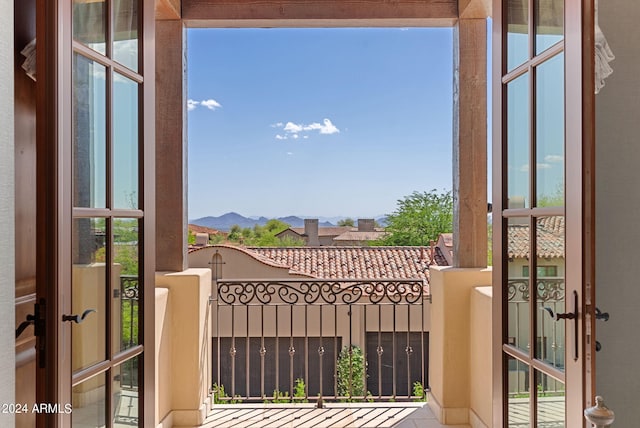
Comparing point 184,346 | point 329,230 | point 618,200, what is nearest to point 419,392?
point 184,346

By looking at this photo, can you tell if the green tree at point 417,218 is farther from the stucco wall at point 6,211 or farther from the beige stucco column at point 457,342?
the stucco wall at point 6,211

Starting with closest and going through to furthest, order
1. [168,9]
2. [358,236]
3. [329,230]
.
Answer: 1. [168,9]
2. [358,236]
3. [329,230]

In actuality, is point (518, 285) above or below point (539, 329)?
above

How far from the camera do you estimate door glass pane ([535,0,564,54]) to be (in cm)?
156

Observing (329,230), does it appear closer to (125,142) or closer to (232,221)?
(232,221)

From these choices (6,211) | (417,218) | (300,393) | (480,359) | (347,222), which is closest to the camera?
(6,211)

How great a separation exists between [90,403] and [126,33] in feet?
4.40

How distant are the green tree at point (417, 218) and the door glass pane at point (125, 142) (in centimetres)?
1057

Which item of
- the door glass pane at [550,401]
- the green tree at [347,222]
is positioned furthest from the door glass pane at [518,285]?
the green tree at [347,222]

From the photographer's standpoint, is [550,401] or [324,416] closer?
[550,401]

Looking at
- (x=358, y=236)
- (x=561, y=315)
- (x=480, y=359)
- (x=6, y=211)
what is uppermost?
(x=6, y=211)

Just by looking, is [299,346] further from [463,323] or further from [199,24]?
[199,24]

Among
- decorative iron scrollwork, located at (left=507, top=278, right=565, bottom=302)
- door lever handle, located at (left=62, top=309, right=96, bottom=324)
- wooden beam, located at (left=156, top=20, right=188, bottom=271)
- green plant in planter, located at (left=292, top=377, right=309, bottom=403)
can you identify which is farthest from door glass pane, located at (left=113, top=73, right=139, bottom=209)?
green plant in planter, located at (left=292, top=377, right=309, bottom=403)

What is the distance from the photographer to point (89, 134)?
1.59m
